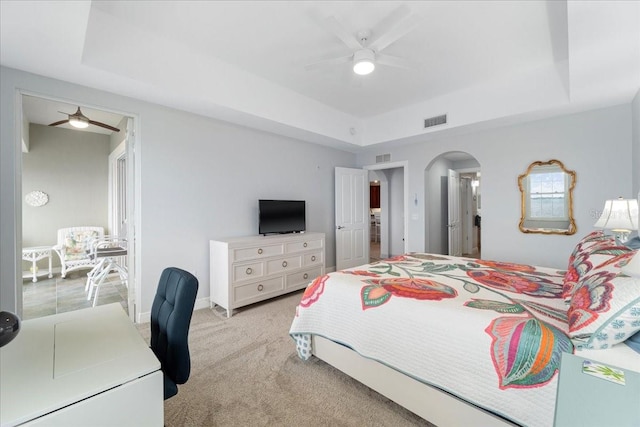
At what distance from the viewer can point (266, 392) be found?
1977 millimetres

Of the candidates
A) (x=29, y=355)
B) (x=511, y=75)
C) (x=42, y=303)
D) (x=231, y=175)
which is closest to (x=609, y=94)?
(x=511, y=75)

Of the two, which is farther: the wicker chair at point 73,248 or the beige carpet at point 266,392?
the wicker chair at point 73,248

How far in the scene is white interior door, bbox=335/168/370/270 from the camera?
5336 mm

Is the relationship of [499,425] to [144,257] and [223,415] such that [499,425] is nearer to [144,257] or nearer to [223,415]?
[223,415]

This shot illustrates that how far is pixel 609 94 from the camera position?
2992mm

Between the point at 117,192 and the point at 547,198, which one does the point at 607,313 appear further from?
the point at 117,192

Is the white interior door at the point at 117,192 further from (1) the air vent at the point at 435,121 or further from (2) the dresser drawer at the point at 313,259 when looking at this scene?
(1) the air vent at the point at 435,121

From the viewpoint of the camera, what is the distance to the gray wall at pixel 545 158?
328 cm

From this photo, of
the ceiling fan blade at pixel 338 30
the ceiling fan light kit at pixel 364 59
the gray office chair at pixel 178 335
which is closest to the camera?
the gray office chair at pixel 178 335

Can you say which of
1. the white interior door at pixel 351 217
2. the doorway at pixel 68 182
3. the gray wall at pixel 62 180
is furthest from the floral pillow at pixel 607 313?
the gray wall at pixel 62 180

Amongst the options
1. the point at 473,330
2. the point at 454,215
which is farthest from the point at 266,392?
the point at 454,215

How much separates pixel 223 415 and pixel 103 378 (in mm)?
1050

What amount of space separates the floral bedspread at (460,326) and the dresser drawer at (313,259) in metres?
1.83

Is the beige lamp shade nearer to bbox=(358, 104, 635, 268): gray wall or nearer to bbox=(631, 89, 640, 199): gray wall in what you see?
bbox=(631, 89, 640, 199): gray wall
